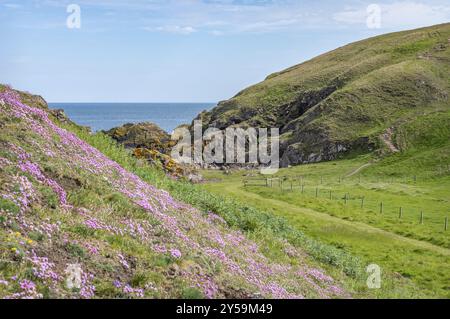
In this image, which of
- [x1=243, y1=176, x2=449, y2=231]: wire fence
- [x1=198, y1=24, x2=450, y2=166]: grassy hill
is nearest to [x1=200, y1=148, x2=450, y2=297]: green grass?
[x1=243, y1=176, x2=449, y2=231]: wire fence

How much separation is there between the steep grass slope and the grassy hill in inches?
3416

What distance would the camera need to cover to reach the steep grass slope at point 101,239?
33.4 ft

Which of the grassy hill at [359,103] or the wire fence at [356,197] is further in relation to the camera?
the grassy hill at [359,103]

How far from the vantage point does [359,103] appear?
123 meters

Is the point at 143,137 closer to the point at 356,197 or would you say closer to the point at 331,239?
the point at 356,197

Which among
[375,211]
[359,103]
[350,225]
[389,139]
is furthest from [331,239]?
[359,103]

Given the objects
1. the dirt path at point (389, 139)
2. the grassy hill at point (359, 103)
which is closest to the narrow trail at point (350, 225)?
the dirt path at point (389, 139)

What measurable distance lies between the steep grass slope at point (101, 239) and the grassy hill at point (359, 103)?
86.8 meters

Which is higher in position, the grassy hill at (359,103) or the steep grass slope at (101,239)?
the grassy hill at (359,103)

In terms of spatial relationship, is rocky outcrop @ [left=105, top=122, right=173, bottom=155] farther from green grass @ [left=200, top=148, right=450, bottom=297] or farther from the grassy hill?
the grassy hill

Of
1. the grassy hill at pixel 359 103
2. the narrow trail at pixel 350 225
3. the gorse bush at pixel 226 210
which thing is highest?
the grassy hill at pixel 359 103

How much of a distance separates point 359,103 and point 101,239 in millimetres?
118446

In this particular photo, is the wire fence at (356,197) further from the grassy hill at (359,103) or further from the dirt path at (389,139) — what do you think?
Result: the grassy hill at (359,103)
